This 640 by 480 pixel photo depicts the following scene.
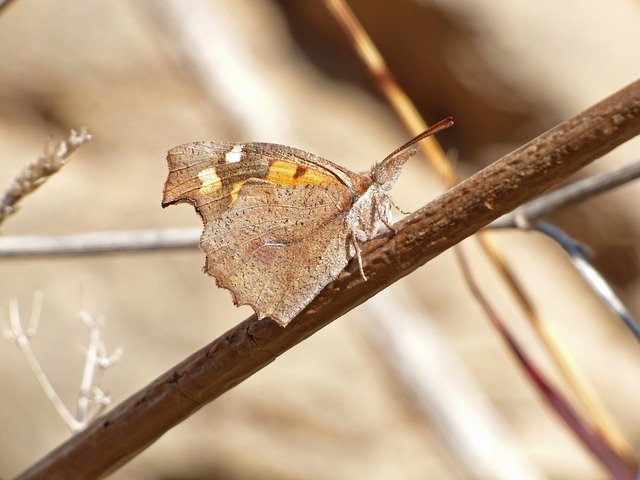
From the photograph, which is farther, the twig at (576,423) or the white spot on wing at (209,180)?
the twig at (576,423)

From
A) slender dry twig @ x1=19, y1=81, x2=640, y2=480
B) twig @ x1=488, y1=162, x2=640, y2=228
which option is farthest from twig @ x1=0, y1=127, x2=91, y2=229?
twig @ x1=488, y1=162, x2=640, y2=228

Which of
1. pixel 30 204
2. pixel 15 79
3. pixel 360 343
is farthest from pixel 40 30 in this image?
pixel 360 343

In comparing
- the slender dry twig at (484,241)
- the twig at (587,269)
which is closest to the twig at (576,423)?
the slender dry twig at (484,241)

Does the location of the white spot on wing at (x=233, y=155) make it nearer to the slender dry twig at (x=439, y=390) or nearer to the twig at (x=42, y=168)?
the twig at (x=42, y=168)

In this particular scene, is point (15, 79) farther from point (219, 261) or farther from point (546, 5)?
point (219, 261)

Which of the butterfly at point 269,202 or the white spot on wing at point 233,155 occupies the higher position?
the white spot on wing at point 233,155

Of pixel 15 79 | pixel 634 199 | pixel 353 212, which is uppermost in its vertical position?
pixel 15 79
